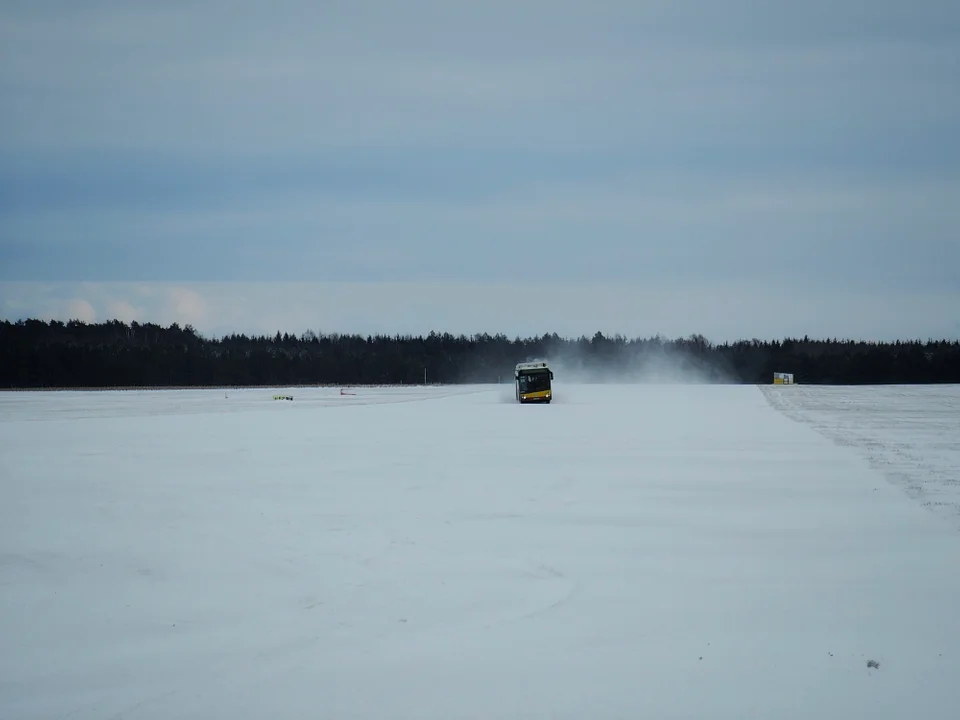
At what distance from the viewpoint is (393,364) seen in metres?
160

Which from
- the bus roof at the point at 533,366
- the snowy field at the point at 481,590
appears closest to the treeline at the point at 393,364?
the bus roof at the point at 533,366

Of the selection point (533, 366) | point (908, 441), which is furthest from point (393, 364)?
point (908, 441)

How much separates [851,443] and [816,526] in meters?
15.9

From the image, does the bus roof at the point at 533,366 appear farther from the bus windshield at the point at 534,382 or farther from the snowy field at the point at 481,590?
the snowy field at the point at 481,590

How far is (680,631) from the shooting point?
865 centimetres

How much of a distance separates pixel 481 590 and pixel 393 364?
151092 millimetres

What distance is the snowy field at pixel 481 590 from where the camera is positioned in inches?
283

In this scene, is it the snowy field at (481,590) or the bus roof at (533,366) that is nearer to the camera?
the snowy field at (481,590)

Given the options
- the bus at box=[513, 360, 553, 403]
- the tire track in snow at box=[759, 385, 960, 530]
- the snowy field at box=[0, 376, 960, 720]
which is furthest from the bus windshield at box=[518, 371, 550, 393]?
the snowy field at box=[0, 376, 960, 720]

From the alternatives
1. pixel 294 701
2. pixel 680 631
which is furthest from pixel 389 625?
pixel 680 631

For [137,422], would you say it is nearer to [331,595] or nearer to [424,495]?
[424,495]

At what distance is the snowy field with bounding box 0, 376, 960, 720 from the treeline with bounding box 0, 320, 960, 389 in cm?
10876

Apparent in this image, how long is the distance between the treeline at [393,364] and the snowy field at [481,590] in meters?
109

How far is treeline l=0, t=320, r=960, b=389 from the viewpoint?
12875 centimetres
